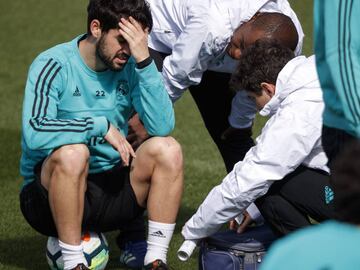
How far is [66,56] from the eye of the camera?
574 centimetres

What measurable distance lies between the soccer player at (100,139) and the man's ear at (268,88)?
56 centimetres

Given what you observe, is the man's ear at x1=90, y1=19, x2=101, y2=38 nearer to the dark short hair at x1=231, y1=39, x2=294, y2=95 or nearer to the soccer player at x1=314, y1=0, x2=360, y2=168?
the dark short hair at x1=231, y1=39, x2=294, y2=95

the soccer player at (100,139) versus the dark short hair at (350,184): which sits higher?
the dark short hair at (350,184)

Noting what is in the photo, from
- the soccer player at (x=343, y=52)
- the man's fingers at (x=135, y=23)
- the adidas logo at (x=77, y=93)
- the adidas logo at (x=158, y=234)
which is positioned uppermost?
the soccer player at (x=343, y=52)

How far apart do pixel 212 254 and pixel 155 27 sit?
172cm

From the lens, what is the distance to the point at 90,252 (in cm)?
566

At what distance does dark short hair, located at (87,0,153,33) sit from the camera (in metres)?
5.67

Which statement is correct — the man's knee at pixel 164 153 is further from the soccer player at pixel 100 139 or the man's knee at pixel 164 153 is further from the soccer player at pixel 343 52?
the soccer player at pixel 343 52

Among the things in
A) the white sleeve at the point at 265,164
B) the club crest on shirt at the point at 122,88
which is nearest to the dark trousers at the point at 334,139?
the white sleeve at the point at 265,164

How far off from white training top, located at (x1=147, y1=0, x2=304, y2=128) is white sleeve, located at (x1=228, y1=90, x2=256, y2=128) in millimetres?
332

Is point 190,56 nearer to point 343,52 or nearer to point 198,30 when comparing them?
point 198,30

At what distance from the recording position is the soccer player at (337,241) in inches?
115

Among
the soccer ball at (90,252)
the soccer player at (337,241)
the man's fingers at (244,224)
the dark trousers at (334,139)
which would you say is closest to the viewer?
the soccer player at (337,241)

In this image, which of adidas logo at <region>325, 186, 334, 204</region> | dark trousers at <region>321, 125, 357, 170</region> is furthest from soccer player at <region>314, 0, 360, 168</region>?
adidas logo at <region>325, 186, 334, 204</region>
